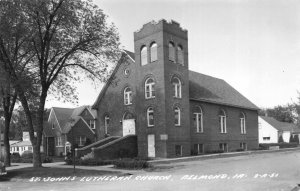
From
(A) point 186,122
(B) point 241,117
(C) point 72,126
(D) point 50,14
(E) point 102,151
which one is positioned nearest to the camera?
(D) point 50,14

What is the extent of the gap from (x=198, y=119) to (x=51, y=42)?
58.4 ft

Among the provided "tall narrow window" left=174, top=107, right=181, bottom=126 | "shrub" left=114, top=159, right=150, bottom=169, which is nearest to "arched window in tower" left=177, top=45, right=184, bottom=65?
"tall narrow window" left=174, top=107, right=181, bottom=126

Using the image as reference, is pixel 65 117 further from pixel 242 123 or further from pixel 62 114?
pixel 242 123

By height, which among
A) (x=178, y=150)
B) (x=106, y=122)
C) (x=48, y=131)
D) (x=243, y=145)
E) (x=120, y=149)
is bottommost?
(x=243, y=145)

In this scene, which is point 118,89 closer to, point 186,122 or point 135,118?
point 135,118

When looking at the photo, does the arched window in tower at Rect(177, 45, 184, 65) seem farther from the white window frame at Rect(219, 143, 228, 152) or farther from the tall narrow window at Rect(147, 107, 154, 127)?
the white window frame at Rect(219, 143, 228, 152)

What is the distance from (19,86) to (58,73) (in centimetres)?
369

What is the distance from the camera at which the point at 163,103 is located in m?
35.2

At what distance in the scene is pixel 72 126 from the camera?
192 feet

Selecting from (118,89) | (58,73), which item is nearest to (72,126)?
(118,89)

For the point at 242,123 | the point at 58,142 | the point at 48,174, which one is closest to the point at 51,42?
the point at 48,174

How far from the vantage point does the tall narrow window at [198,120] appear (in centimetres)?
3997

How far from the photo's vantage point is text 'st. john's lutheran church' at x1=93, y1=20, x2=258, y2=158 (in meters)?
35.4

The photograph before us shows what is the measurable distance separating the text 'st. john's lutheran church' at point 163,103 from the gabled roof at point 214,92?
147 mm
